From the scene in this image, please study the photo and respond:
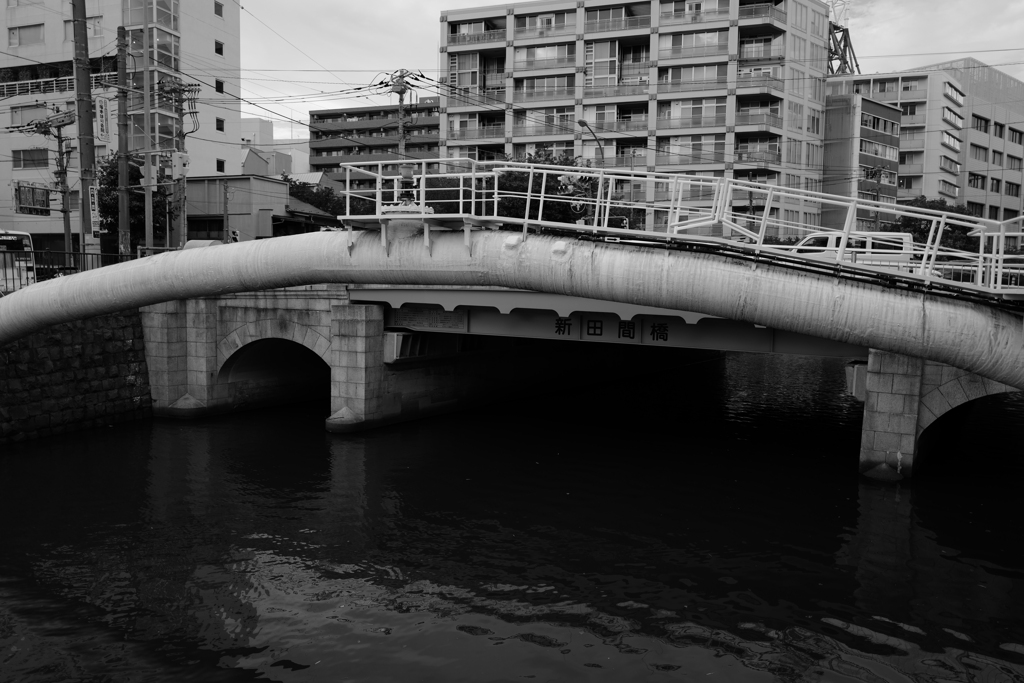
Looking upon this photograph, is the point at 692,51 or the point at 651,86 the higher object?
the point at 692,51

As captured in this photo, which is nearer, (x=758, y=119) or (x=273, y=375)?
(x=273, y=375)

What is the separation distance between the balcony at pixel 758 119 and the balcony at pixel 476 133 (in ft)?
66.6

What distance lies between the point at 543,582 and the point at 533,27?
202ft

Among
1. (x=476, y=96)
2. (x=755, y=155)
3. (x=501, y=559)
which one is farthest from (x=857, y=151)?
(x=501, y=559)

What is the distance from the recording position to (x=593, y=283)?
1552 centimetres

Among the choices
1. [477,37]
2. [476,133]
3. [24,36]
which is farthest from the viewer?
[477,37]

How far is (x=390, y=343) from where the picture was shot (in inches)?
1045

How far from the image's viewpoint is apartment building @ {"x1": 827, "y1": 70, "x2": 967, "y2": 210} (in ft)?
268

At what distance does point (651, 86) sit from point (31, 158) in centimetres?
5166

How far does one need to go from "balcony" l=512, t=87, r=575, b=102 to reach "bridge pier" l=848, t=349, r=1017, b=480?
51.1 m

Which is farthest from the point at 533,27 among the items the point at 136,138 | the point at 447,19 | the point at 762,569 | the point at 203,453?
the point at 762,569

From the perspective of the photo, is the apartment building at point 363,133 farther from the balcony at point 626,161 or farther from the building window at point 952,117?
the building window at point 952,117

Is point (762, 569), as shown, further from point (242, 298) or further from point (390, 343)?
point (242, 298)

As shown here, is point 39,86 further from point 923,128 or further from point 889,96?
point 923,128
